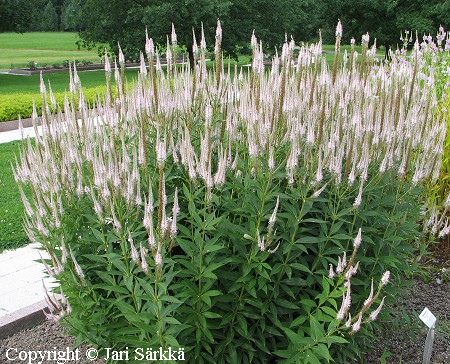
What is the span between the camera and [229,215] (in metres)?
3.36

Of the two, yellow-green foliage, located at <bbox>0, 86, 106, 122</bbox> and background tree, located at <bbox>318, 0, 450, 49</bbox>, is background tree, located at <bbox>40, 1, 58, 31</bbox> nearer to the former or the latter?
background tree, located at <bbox>318, 0, 450, 49</bbox>

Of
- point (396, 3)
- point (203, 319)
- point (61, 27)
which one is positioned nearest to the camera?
point (203, 319)

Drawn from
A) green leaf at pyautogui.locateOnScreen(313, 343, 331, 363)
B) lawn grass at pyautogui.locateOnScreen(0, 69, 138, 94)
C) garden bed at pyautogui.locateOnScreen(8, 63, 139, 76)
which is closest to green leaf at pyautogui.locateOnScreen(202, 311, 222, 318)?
green leaf at pyautogui.locateOnScreen(313, 343, 331, 363)

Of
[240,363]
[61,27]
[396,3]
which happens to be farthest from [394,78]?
[61,27]

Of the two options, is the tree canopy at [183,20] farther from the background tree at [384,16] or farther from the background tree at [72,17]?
the background tree at [384,16]

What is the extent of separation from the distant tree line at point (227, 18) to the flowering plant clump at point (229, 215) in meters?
19.7

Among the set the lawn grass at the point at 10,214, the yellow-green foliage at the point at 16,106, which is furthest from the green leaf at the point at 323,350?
the yellow-green foliage at the point at 16,106

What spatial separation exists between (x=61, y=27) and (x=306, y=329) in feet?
319

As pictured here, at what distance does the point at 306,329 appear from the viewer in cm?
316

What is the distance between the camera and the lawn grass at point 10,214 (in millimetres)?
6473

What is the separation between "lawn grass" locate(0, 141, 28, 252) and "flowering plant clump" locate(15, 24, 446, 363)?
236 centimetres

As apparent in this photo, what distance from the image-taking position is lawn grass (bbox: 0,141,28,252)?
6.47 m

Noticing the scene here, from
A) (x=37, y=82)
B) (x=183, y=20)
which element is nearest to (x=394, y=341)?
(x=183, y=20)

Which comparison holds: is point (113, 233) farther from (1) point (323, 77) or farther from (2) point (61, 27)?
(2) point (61, 27)
